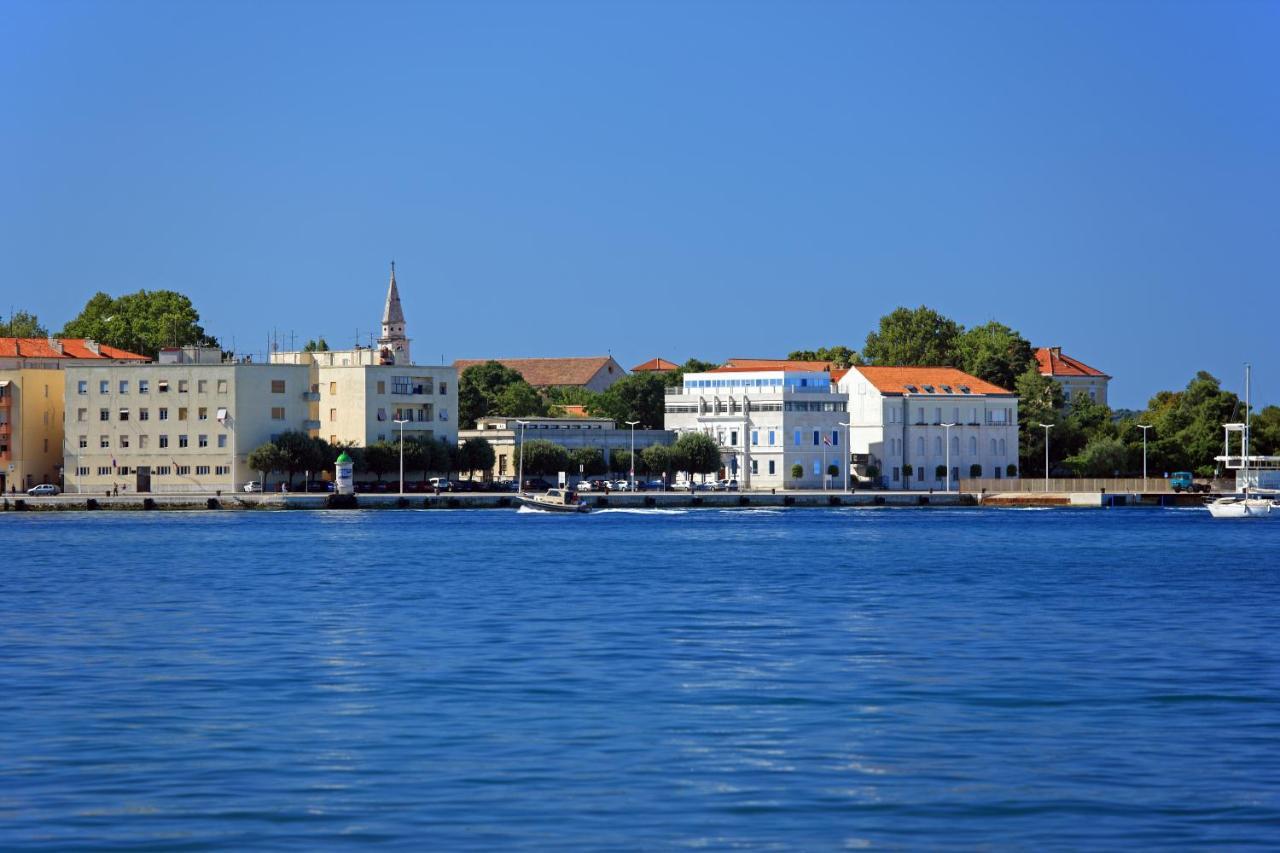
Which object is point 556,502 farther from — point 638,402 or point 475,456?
point 638,402

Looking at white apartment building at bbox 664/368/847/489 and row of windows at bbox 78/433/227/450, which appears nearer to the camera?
row of windows at bbox 78/433/227/450

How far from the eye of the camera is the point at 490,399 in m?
156

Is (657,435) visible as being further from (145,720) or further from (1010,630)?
(145,720)

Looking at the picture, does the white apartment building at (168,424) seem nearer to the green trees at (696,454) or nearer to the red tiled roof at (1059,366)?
the green trees at (696,454)

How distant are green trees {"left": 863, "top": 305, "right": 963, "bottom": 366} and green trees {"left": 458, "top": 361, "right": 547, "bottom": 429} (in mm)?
27934

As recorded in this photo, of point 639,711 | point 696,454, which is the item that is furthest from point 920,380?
point 639,711

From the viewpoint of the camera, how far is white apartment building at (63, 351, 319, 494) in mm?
107125

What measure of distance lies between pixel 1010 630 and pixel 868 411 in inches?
3698

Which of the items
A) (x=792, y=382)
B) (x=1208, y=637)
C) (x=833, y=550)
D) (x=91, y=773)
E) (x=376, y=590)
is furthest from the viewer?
(x=792, y=382)

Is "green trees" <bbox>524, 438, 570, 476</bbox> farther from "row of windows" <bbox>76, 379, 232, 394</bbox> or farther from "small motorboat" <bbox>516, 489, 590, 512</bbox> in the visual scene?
"row of windows" <bbox>76, 379, 232, 394</bbox>

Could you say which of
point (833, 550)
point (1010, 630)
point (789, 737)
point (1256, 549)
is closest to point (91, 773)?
point (789, 737)

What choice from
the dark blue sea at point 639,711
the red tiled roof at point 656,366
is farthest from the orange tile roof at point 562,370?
the dark blue sea at point 639,711

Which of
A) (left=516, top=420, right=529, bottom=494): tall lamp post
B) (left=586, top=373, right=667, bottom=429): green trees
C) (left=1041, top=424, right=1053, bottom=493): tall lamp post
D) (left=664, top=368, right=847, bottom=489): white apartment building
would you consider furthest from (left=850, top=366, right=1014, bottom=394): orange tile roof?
(left=516, top=420, right=529, bottom=494): tall lamp post

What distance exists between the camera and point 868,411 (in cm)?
12694
